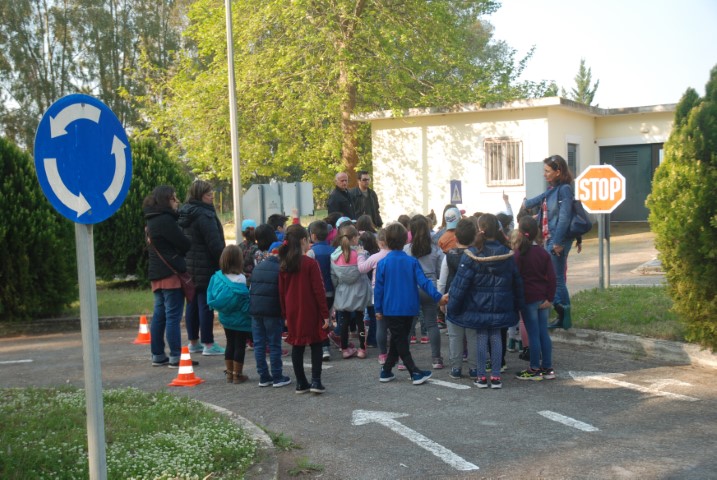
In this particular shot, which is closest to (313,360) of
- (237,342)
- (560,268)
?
(237,342)

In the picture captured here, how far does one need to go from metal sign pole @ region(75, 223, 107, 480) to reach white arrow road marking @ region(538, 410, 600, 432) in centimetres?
369

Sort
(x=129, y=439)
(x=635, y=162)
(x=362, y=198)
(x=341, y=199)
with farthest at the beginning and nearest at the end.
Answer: (x=635, y=162) → (x=362, y=198) → (x=341, y=199) → (x=129, y=439)

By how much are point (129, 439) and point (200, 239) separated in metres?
4.15

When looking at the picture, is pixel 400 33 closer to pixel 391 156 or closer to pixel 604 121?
pixel 391 156

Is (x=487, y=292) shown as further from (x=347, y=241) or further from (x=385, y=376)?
(x=347, y=241)

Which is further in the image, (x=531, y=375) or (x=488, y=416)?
(x=531, y=375)

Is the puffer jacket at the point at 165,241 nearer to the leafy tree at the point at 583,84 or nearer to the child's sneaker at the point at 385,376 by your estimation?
the child's sneaker at the point at 385,376

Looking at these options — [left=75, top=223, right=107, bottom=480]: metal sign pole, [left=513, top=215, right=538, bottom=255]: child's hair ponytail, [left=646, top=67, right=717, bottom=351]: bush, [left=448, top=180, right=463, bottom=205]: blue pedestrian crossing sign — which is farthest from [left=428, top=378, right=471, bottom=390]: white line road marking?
[left=448, top=180, right=463, bottom=205]: blue pedestrian crossing sign

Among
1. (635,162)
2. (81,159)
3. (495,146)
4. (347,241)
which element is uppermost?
(495,146)

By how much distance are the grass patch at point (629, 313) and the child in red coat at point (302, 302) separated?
3917 millimetres

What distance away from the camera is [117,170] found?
4250 millimetres

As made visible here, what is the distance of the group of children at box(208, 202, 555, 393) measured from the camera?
757 cm

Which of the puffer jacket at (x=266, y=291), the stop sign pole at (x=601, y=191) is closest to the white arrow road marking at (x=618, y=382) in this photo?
the puffer jacket at (x=266, y=291)

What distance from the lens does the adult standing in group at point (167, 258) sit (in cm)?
903
